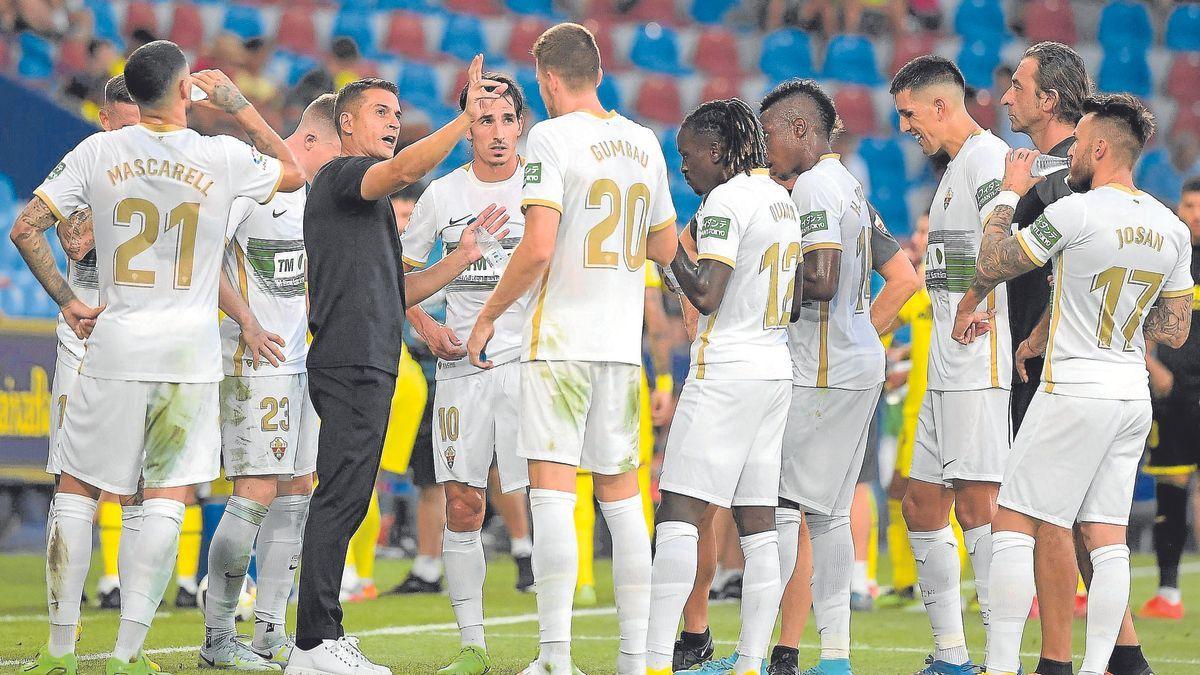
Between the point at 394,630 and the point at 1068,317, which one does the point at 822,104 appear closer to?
the point at 1068,317

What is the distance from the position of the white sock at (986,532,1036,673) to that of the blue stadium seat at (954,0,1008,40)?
14349 mm

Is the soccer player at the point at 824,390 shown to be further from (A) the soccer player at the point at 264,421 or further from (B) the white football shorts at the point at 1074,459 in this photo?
(A) the soccer player at the point at 264,421

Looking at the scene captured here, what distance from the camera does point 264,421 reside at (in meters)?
6.41

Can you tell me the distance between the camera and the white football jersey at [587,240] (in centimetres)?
532

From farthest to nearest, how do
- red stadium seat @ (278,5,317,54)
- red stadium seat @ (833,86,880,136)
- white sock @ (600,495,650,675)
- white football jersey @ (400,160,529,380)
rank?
red stadium seat @ (833,86,880,136) → red stadium seat @ (278,5,317,54) → white football jersey @ (400,160,529,380) → white sock @ (600,495,650,675)

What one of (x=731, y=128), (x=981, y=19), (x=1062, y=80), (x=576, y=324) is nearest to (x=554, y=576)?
(x=576, y=324)

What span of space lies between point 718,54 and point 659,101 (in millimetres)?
1389

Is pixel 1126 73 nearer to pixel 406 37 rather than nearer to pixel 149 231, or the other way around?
pixel 406 37

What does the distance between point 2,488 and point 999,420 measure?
729 centimetres

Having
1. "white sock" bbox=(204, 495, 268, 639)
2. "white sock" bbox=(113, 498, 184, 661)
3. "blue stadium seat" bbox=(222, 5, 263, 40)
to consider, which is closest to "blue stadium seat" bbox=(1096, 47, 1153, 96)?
"blue stadium seat" bbox=(222, 5, 263, 40)

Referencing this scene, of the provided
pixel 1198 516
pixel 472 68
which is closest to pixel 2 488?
pixel 472 68

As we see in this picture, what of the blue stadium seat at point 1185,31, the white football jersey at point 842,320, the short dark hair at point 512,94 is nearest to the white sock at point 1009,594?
the white football jersey at point 842,320

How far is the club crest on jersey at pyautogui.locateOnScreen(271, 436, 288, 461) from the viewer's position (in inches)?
252

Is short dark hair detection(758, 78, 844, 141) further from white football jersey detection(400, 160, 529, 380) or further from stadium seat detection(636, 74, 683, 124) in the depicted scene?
stadium seat detection(636, 74, 683, 124)
